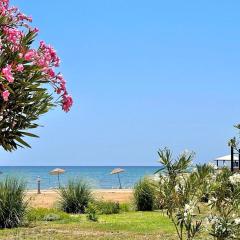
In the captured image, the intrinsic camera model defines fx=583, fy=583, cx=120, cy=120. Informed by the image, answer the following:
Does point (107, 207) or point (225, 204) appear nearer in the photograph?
point (225, 204)

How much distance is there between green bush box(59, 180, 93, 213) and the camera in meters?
20.1

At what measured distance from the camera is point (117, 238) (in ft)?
42.5

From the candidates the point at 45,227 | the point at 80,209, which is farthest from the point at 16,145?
the point at 80,209

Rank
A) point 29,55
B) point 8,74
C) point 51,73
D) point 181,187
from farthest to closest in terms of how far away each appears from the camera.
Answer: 1. point 181,187
2. point 51,73
3. point 29,55
4. point 8,74

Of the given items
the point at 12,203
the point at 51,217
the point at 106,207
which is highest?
the point at 12,203

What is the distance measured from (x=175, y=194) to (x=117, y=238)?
6577 mm

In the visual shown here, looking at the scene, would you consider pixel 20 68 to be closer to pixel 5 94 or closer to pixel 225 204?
pixel 5 94

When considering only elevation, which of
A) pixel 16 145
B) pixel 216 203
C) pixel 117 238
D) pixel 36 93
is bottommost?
pixel 117 238

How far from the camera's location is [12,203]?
15750 millimetres

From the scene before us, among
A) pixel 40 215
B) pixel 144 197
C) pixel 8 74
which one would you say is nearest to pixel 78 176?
pixel 144 197

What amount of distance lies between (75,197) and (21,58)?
50.3ft

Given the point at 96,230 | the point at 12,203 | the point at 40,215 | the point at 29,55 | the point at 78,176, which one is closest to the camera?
the point at 29,55

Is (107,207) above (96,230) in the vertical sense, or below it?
above

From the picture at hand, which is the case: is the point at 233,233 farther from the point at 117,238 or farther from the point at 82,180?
the point at 82,180
